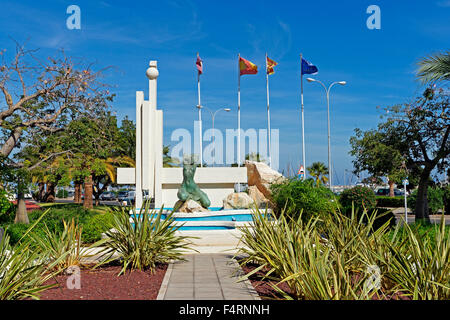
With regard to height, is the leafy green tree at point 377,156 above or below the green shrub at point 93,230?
above

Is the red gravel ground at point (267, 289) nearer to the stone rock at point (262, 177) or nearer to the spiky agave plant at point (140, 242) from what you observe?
the spiky agave plant at point (140, 242)

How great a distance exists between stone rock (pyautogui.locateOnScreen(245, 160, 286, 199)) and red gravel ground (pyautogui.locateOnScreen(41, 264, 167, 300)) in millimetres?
12630

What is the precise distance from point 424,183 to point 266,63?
59.6 ft

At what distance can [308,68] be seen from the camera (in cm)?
2941

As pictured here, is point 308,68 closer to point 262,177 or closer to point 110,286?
point 262,177

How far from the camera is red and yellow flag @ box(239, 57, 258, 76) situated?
96.7ft

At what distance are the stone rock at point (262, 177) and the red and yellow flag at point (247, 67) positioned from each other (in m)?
10.0

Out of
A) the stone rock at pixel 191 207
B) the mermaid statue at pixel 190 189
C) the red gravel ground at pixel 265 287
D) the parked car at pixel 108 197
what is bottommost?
the parked car at pixel 108 197

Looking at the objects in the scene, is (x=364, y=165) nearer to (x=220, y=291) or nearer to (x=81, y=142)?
(x=81, y=142)

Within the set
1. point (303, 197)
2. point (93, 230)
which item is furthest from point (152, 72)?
point (303, 197)

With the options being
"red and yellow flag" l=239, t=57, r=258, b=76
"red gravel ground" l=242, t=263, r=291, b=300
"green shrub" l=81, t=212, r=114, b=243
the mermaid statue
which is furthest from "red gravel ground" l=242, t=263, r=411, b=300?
"red and yellow flag" l=239, t=57, r=258, b=76

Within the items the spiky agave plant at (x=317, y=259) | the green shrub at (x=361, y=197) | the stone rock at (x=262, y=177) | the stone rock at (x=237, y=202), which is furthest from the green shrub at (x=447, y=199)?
the spiky agave plant at (x=317, y=259)

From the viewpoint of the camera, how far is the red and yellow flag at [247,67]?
2948 cm

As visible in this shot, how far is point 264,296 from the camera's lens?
6.06 metres
